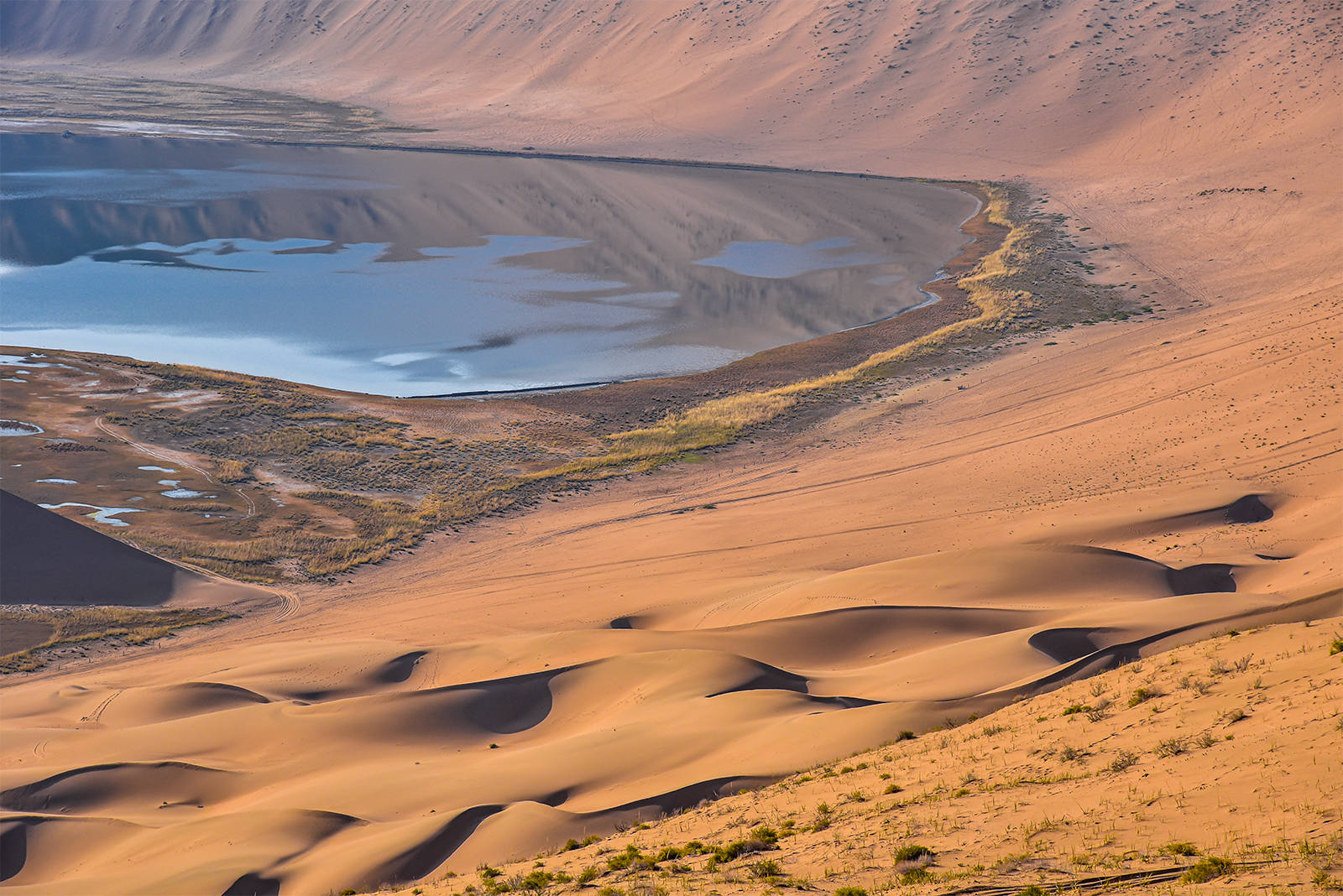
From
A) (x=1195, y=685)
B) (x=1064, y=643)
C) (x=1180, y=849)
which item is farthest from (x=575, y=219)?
(x=1180, y=849)

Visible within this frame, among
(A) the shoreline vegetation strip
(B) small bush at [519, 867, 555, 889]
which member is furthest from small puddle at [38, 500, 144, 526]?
(B) small bush at [519, 867, 555, 889]

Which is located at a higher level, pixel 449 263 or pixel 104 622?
pixel 449 263

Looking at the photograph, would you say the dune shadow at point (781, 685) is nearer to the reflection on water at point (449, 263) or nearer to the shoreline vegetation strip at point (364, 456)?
the shoreline vegetation strip at point (364, 456)

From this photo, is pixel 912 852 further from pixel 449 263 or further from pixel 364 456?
pixel 449 263

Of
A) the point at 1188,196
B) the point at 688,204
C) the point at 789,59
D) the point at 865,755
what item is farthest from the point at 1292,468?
the point at 789,59

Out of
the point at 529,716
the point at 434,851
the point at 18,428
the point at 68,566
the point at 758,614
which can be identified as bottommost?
the point at 434,851

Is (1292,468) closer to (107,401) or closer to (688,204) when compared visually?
(107,401)
